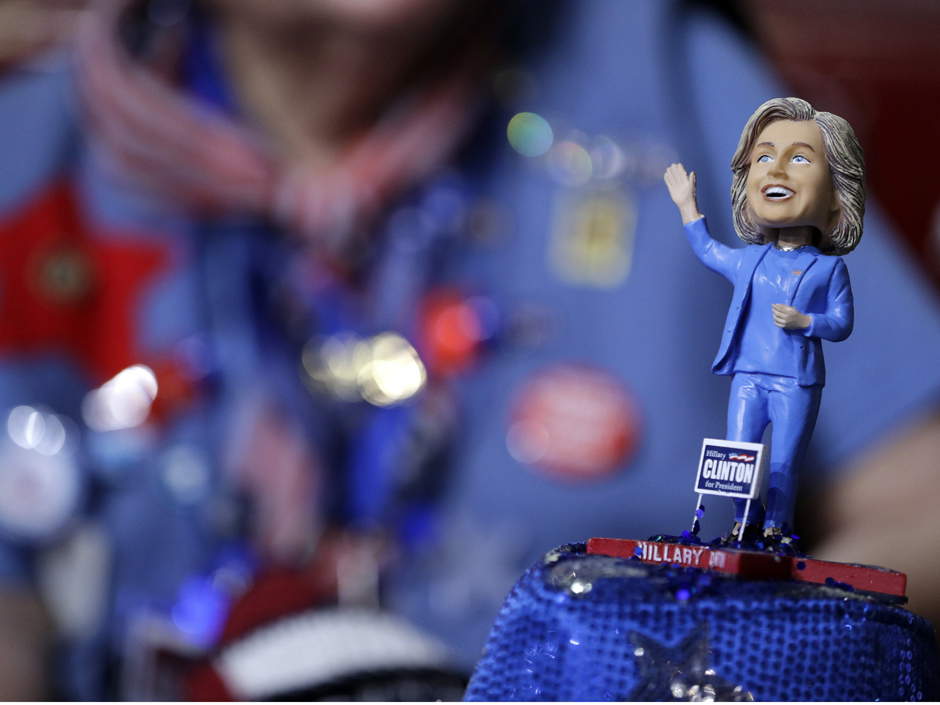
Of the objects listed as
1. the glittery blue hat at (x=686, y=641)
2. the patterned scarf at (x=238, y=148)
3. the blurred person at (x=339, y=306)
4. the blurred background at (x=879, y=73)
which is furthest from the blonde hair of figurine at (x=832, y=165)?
the blurred background at (x=879, y=73)

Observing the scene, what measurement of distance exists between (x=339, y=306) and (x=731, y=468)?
43 centimetres

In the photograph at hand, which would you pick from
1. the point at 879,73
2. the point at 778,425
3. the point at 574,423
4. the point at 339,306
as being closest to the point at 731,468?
the point at 778,425

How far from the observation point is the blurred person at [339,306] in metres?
0.58

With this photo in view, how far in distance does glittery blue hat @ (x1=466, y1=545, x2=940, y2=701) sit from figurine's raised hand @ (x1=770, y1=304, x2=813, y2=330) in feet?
0.25

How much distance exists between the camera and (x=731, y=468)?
28 centimetres

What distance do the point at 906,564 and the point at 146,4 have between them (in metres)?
0.64

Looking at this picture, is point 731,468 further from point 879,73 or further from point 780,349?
point 879,73

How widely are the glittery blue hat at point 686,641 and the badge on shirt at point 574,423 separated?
314 millimetres

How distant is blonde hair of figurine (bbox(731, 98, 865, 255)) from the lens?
284 millimetres

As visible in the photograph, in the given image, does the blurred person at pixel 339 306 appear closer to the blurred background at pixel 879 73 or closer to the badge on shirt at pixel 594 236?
the badge on shirt at pixel 594 236

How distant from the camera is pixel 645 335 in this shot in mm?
592

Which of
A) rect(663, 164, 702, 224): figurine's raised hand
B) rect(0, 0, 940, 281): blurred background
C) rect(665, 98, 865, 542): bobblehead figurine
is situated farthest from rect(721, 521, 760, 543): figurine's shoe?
rect(0, 0, 940, 281): blurred background

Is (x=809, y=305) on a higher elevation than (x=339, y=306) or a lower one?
lower

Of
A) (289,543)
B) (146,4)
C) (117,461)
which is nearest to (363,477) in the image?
(289,543)
